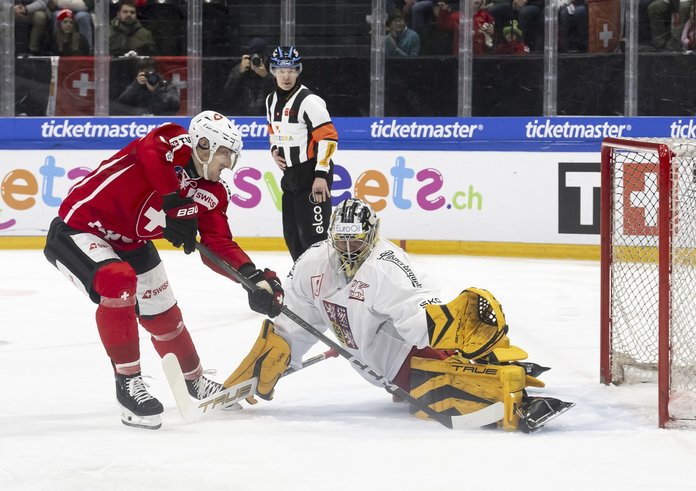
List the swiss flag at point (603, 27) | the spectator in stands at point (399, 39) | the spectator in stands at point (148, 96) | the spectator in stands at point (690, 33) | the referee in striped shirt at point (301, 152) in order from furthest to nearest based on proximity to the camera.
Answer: the spectator in stands at point (148, 96)
the spectator in stands at point (399, 39)
the swiss flag at point (603, 27)
the spectator in stands at point (690, 33)
the referee in striped shirt at point (301, 152)

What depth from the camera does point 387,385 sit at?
335 centimetres

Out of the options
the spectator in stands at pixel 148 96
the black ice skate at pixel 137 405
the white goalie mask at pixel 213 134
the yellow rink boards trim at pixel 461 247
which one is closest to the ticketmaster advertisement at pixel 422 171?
the yellow rink boards trim at pixel 461 247

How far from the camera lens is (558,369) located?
418 cm

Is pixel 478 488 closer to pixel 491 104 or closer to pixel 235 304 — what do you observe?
pixel 235 304

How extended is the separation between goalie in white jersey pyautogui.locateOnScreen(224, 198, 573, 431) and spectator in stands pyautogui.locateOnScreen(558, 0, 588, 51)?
467cm

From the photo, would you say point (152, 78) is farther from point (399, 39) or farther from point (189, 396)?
point (189, 396)

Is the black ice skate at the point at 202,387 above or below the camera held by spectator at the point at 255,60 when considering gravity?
below

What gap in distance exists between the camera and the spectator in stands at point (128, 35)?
8.09 metres

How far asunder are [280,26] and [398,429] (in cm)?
524

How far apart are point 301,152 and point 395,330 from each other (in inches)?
77.3

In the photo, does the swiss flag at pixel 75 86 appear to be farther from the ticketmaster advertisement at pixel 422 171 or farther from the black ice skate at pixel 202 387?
the black ice skate at pixel 202 387

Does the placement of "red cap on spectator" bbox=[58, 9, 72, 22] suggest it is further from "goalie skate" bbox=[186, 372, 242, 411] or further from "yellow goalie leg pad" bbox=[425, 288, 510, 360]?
"yellow goalie leg pad" bbox=[425, 288, 510, 360]

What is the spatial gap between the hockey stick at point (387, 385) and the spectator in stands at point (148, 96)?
4743 millimetres

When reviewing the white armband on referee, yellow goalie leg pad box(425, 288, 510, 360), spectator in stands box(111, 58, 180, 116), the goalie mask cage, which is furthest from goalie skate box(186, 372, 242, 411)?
spectator in stands box(111, 58, 180, 116)
